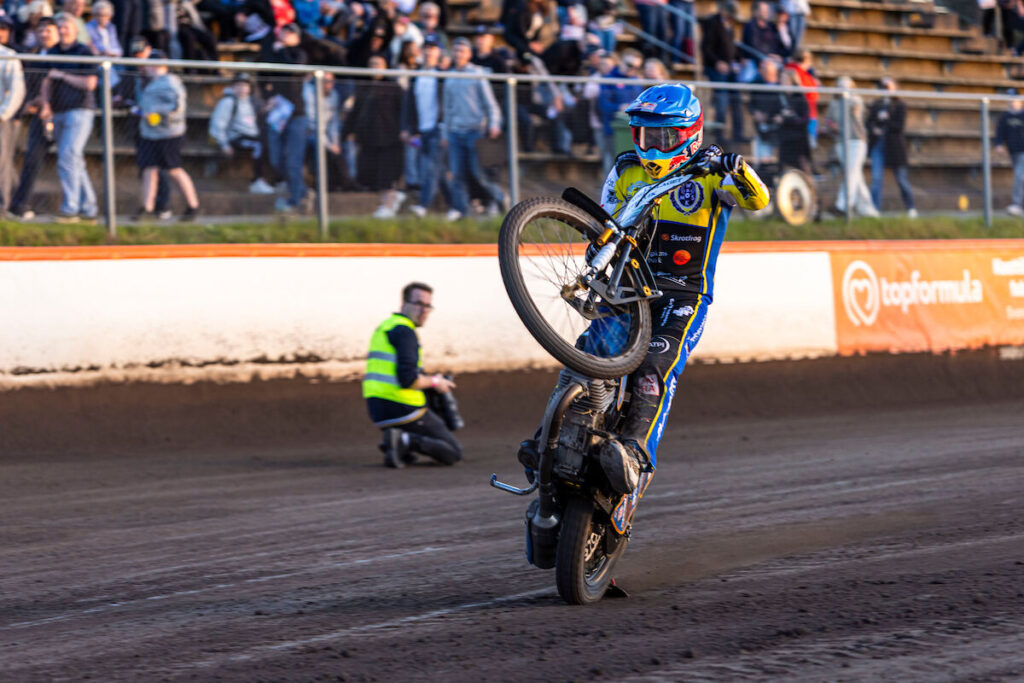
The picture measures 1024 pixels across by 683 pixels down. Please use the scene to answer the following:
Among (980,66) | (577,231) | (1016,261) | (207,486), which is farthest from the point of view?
(980,66)

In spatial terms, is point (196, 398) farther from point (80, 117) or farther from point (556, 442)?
point (556, 442)

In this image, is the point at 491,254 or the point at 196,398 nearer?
the point at 196,398

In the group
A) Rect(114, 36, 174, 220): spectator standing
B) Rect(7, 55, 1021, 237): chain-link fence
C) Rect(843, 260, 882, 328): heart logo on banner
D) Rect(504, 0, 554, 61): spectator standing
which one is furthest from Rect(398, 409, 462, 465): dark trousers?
Rect(504, 0, 554, 61): spectator standing

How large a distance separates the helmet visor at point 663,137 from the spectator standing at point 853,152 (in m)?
11.1

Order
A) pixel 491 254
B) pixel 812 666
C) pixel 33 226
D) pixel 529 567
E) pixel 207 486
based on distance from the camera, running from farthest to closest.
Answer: pixel 491 254 < pixel 33 226 < pixel 207 486 < pixel 529 567 < pixel 812 666

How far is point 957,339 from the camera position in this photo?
17.2 m

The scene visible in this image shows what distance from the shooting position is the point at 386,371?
11883 mm

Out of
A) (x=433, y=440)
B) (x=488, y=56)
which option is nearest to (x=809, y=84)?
(x=488, y=56)

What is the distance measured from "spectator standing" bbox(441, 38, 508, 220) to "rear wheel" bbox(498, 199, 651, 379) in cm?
840

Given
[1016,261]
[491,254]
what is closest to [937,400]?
[1016,261]

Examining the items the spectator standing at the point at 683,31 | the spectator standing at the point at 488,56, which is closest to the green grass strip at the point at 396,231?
the spectator standing at the point at 488,56

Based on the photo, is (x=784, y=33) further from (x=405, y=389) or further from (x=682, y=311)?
(x=682, y=311)

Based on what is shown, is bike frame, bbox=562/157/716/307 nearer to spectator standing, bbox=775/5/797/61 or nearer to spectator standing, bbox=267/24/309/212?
spectator standing, bbox=267/24/309/212

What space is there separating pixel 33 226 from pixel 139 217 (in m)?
1.02
